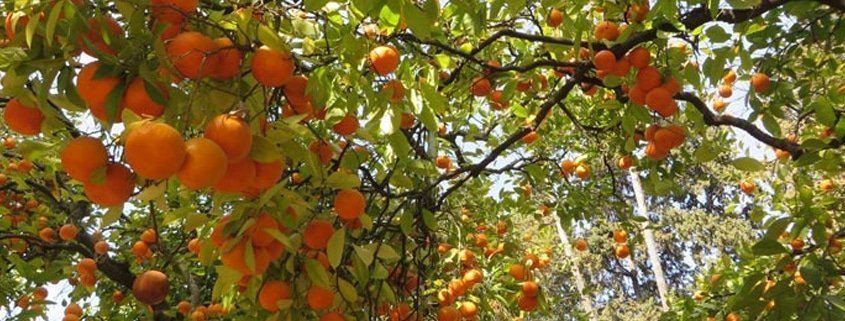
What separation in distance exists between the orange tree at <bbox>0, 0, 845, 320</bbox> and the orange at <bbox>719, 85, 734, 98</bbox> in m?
0.02

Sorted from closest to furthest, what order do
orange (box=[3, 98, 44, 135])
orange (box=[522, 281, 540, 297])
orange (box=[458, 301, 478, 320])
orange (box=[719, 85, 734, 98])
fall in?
orange (box=[3, 98, 44, 135]), orange (box=[458, 301, 478, 320]), orange (box=[522, 281, 540, 297]), orange (box=[719, 85, 734, 98])

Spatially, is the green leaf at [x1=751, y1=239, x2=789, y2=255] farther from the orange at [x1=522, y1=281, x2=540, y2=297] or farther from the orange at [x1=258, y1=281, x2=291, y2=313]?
the orange at [x1=258, y1=281, x2=291, y2=313]

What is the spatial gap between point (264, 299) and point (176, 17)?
3.05 feet

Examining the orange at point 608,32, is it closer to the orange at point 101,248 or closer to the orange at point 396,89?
the orange at point 396,89

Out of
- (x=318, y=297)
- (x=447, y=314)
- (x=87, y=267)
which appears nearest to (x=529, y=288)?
(x=447, y=314)

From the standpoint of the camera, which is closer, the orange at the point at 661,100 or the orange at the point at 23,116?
the orange at the point at 23,116

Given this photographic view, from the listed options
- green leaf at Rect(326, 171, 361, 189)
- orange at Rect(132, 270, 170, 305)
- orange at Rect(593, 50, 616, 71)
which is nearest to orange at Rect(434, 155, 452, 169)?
orange at Rect(593, 50, 616, 71)

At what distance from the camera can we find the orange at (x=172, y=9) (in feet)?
4.32

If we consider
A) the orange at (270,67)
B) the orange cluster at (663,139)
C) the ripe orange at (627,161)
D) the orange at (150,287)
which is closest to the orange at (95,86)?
the orange at (270,67)

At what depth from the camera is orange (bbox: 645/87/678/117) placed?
2408 millimetres

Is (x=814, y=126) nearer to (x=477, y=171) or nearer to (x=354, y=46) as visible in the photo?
(x=477, y=171)

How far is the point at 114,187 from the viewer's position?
4.17 ft

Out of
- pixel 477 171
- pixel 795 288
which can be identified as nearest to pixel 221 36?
pixel 477 171

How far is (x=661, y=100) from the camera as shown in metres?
2.41
